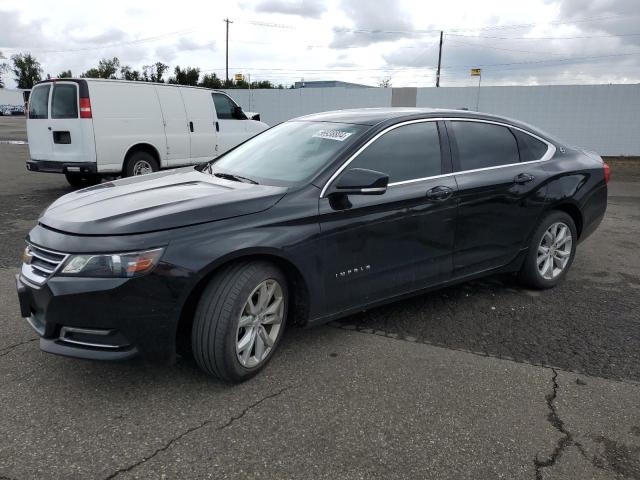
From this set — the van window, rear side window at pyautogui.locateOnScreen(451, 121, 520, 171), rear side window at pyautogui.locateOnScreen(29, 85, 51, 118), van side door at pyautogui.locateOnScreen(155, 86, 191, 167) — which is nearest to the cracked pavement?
rear side window at pyautogui.locateOnScreen(451, 121, 520, 171)

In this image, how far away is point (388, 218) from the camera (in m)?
3.60

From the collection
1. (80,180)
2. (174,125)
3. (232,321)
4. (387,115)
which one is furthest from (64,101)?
(232,321)

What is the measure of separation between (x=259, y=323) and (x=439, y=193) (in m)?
1.66

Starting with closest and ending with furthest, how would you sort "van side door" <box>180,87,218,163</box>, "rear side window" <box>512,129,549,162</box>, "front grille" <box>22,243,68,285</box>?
"front grille" <box>22,243,68,285</box>
"rear side window" <box>512,129,549,162</box>
"van side door" <box>180,87,218,163</box>

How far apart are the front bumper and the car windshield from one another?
1.18 metres

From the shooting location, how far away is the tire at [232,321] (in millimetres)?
2884

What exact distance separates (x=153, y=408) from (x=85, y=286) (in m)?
0.76

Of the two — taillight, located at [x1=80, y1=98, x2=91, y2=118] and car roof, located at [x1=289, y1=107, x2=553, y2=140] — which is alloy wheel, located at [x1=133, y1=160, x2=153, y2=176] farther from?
car roof, located at [x1=289, y1=107, x2=553, y2=140]

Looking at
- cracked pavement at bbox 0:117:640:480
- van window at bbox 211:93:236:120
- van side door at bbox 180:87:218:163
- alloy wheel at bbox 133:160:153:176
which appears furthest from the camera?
van window at bbox 211:93:236:120

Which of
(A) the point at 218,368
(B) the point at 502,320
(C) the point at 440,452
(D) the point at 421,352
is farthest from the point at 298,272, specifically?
(B) the point at 502,320

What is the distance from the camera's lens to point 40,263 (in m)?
2.93

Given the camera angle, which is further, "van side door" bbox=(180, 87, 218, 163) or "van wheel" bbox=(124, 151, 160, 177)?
"van side door" bbox=(180, 87, 218, 163)

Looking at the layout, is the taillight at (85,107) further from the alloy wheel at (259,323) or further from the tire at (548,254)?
the tire at (548,254)

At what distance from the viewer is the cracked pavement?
2.46m
